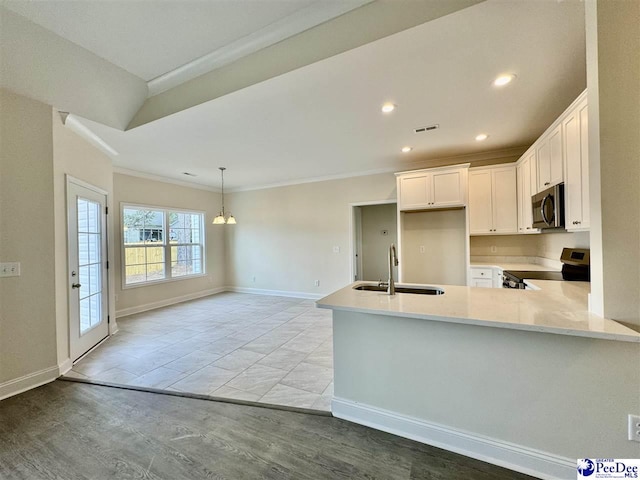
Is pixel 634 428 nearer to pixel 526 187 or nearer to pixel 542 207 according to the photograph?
pixel 542 207

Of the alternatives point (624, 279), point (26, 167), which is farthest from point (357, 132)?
point (26, 167)

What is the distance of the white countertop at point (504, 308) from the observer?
1251 millimetres

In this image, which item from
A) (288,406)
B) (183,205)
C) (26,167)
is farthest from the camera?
(183,205)

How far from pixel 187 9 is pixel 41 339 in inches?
124

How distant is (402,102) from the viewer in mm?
2611

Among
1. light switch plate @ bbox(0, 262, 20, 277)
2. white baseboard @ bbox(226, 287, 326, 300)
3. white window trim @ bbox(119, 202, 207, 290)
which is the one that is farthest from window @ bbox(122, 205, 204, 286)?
light switch plate @ bbox(0, 262, 20, 277)

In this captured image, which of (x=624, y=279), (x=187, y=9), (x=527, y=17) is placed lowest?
(x=624, y=279)

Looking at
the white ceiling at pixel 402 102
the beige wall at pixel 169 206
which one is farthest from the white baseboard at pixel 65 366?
the white ceiling at pixel 402 102

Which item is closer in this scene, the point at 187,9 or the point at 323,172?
the point at 187,9

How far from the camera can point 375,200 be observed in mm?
5234

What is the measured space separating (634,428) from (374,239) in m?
5.47

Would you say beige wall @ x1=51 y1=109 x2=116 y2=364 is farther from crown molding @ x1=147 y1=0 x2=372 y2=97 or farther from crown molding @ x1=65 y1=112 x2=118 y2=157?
crown molding @ x1=147 y1=0 x2=372 y2=97

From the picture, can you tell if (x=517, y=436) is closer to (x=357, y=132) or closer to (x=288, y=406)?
(x=288, y=406)

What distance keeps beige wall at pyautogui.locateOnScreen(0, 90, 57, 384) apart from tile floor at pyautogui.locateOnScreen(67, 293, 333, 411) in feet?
1.60
